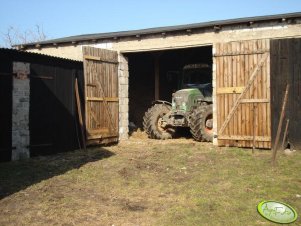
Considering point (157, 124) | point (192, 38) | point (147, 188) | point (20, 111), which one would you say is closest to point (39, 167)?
point (20, 111)

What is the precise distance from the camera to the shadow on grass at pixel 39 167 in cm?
629

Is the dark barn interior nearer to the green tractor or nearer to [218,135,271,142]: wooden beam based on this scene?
the green tractor

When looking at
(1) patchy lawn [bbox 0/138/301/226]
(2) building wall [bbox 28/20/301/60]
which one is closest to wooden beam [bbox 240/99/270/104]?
(1) patchy lawn [bbox 0/138/301/226]

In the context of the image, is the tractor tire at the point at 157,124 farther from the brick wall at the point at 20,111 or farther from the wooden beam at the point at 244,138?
the brick wall at the point at 20,111

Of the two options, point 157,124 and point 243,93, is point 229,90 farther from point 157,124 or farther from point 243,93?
point 157,124

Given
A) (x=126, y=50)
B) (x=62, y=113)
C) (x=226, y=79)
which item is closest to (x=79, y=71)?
(x=62, y=113)

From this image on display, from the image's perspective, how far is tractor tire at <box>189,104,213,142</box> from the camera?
11062 millimetres

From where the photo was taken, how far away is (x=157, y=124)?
41.4 ft

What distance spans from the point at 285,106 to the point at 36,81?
6733 mm

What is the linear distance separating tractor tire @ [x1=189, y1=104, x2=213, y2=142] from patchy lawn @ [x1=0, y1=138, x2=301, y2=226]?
1772mm

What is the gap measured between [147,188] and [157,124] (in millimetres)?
6586

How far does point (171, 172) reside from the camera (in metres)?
7.31

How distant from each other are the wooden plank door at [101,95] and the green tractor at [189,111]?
162 cm

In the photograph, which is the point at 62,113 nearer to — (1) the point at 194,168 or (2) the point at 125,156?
(2) the point at 125,156
